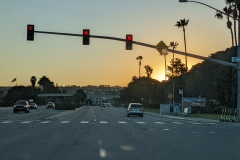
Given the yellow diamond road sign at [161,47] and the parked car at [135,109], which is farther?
the parked car at [135,109]

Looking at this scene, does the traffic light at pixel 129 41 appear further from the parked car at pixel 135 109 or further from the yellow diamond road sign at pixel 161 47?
the parked car at pixel 135 109

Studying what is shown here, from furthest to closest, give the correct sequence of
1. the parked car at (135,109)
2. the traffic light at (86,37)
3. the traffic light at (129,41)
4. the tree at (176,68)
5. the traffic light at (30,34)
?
the tree at (176,68)
the parked car at (135,109)
the traffic light at (129,41)
the traffic light at (86,37)
the traffic light at (30,34)

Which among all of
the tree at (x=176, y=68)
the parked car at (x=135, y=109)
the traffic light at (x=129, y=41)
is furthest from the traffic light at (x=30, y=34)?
the tree at (x=176, y=68)

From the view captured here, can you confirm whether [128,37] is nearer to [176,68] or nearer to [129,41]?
[129,41]

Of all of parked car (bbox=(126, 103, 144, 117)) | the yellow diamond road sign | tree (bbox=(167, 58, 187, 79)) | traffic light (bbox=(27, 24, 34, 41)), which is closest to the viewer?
traffic light (bbox=(27, 24, 34, 41))

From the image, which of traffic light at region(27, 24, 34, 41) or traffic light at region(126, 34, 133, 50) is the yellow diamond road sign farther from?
traffic light at region(27, 24, 34, 41)

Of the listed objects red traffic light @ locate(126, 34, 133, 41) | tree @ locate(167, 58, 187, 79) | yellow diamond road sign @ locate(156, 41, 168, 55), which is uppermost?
tree @ locate(167, 58, 187, 79)

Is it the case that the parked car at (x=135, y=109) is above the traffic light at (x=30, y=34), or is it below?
below

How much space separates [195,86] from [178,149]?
90.8 m

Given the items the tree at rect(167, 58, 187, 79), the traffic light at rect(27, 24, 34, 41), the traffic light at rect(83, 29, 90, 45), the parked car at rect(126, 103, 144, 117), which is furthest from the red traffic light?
the tree at rect(167, 58, 187, 79)

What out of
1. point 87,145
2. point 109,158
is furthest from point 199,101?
point 109,158

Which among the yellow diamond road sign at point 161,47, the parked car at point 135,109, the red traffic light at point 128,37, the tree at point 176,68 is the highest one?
the tree at point 176,68

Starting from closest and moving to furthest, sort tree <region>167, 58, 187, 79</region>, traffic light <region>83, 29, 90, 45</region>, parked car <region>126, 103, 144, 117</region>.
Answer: traffic light <region>83, 29, 90, 45</region>, parked car <region>126, 103, 144, 117</region>, tree <region>167, 58, 187, 79</region>

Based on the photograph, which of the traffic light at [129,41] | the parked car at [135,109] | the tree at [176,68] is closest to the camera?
the traffic light at [129,41]
